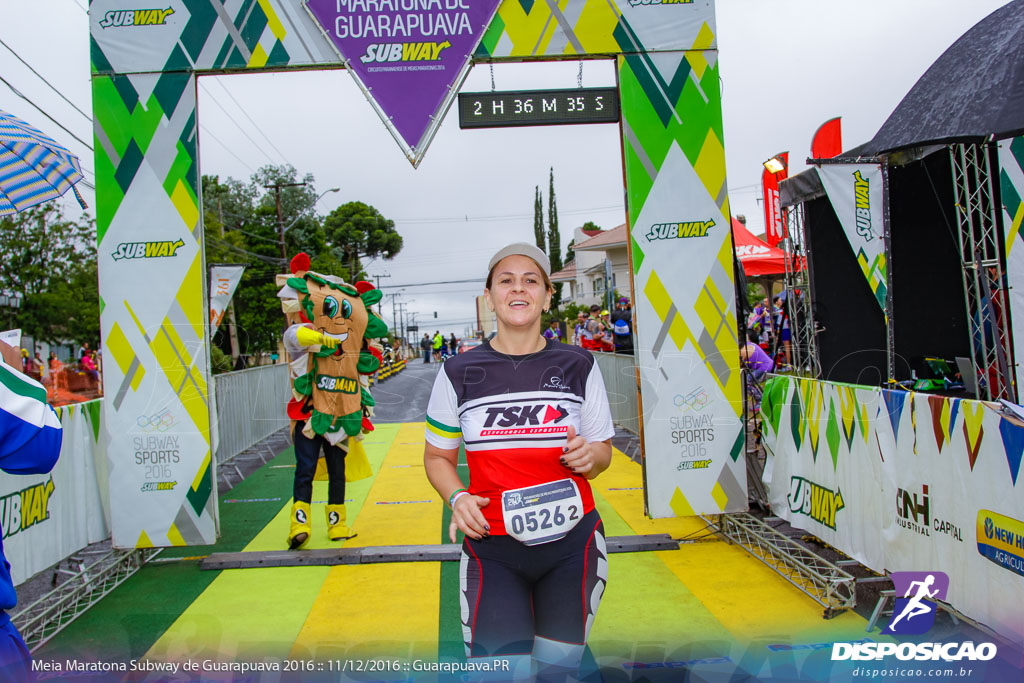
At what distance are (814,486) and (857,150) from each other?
11.5 ft

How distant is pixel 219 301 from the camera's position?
939cm

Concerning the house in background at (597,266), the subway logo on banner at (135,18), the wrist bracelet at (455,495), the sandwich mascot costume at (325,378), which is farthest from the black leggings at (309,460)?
the wrist bracelet at (455,495)

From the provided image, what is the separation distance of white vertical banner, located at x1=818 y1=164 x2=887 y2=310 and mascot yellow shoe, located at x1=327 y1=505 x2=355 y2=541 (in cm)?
512

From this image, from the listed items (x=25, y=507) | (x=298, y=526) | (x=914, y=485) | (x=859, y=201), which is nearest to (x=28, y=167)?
(x=25, y=507)

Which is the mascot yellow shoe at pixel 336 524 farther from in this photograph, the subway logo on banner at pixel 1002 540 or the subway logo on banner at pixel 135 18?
the subway logo on banner at pixel 1002 540

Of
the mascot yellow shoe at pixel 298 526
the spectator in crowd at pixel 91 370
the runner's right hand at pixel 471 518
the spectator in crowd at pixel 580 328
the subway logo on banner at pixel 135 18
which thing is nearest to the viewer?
the runner's right hand at pixel 471 518

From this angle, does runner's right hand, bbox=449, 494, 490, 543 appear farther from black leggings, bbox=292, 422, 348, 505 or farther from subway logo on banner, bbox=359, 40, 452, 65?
subway logo on banner, bbox=359, 40, 452, 65

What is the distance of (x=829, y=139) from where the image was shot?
27.2 ft

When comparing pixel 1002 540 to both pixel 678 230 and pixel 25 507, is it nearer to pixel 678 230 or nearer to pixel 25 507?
pixel 678 230

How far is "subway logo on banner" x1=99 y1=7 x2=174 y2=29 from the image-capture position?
502cm

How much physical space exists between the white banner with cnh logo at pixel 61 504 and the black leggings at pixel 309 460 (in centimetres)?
143

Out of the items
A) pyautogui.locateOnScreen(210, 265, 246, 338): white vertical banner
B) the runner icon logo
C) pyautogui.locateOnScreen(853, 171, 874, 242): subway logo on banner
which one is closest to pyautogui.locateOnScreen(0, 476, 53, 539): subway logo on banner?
the runner icon logo

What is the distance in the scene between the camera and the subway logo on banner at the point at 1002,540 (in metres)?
3.05

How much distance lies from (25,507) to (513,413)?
11.3 feet
